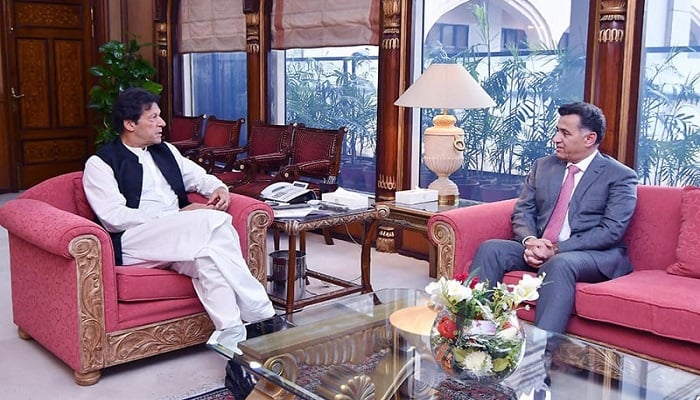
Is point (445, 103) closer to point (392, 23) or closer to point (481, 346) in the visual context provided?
point (392, 23)

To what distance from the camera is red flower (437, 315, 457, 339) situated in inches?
85.4

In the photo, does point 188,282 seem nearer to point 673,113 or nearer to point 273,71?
point 673,113

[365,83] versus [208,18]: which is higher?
[208,18]

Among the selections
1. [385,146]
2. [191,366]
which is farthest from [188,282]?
[385,146]

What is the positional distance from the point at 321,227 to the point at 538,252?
3.36 feet

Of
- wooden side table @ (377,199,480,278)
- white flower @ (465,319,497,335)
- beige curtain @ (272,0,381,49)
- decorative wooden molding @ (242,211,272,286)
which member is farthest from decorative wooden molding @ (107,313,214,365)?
beige curtain @ (272,0,381,49)

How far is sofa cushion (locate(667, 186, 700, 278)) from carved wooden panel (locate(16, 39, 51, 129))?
6947 mm

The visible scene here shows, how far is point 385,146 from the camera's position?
17.8 feet

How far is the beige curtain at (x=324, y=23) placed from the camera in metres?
5.52

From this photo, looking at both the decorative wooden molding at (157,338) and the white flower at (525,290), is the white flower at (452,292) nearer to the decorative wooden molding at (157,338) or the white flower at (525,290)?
the white flower at (525,290)

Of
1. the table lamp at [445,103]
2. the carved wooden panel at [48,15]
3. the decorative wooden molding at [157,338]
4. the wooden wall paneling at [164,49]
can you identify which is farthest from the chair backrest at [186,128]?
the decorative wooden molding at [157,338]

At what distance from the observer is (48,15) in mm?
8039

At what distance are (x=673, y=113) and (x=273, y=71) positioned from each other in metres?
3.60

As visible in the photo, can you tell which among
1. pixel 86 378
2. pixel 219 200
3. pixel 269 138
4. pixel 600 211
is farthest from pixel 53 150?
pixel 600 211
